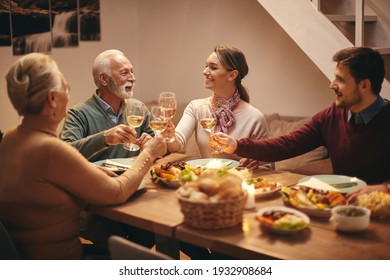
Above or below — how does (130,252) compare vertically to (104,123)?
below

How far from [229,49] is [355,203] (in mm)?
1333

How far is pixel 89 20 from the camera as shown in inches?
177

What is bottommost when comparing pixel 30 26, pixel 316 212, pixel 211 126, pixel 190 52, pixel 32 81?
pixel 316 212

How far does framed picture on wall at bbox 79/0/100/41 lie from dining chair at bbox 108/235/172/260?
11.3 feet

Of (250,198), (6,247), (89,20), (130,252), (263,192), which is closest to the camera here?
(130,252)

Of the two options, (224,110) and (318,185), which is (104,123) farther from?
(318,185)

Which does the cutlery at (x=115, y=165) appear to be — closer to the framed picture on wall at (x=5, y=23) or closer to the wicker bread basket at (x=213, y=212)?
the wicker bread basket at (x=213, y=212)

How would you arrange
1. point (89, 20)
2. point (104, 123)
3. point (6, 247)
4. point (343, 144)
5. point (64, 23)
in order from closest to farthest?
point (6, 247), point (343, 144), point (104, 123), point (64, 23), point (89, 20)

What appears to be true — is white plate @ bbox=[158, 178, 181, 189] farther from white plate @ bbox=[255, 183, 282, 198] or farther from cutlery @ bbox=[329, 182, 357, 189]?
cutlery @ bbox=[329, 182, 357, 189]

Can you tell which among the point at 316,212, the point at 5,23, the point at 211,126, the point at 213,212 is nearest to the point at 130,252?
the point at 213,212

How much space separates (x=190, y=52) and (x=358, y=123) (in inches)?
110

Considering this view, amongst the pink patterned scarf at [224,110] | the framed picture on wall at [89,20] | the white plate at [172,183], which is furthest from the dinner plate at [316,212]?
the framed picture on wall at [89,20]

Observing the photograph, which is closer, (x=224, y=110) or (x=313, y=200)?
(x=313, y=200)

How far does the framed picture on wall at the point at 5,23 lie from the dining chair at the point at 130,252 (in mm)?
3190
